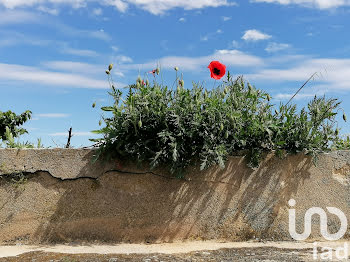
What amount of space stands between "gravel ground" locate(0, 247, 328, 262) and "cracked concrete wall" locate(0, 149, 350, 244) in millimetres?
465

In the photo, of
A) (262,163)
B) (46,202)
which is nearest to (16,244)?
(46,202)

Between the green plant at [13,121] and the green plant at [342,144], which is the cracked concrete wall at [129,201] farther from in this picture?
the green plant at [13,121]

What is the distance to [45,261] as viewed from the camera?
370 centimetres

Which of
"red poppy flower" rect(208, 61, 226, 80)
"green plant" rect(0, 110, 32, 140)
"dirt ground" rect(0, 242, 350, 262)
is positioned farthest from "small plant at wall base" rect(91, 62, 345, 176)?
"green plant" rect(0, 110, 32, 140)

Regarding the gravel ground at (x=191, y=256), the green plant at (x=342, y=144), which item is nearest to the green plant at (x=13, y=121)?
the gravel ground at (x=191, y=256)

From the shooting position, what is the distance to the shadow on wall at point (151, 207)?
4410mm

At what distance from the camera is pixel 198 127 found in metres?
4.23

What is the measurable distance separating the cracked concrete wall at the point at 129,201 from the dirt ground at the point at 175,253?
0.55 feet

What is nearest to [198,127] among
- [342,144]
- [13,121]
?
[342,144]

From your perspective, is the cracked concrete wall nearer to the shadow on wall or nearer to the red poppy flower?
the shadow on wall

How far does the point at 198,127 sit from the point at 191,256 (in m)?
1.26

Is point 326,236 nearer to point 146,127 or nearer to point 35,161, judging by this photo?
point 146,127

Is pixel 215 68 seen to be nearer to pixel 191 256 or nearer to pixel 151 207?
pixel 151 207

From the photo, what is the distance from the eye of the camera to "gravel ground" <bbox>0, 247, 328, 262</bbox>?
372 centimetres
